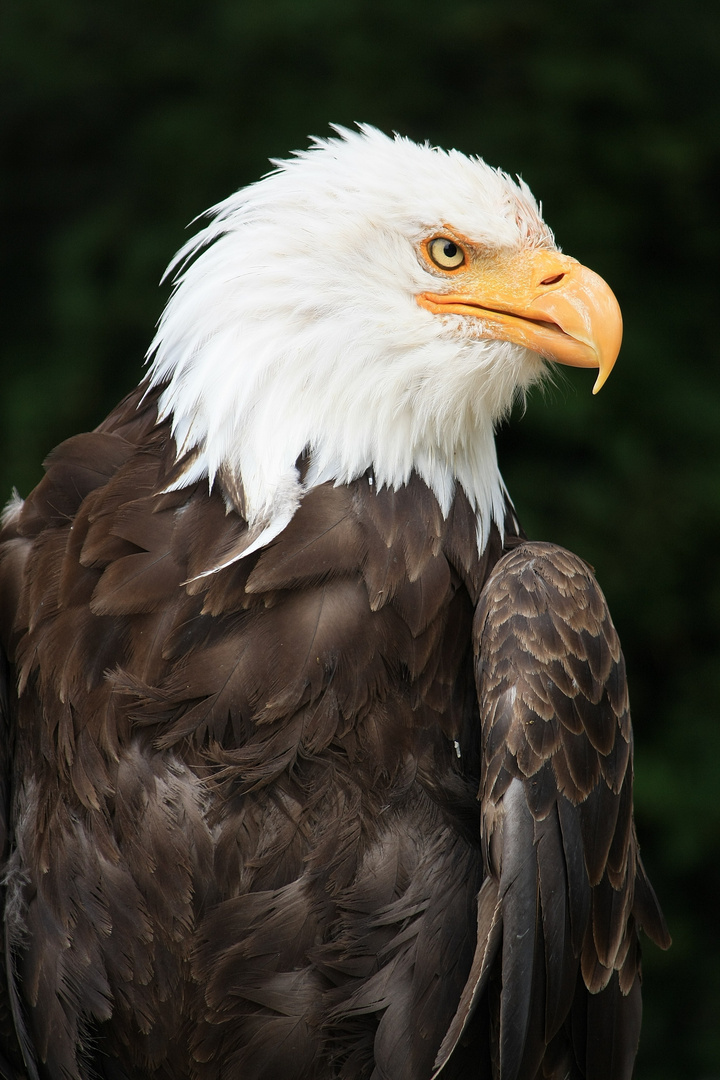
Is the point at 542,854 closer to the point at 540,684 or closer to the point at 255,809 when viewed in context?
the point at 540,684

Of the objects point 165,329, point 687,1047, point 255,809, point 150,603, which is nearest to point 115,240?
point 165,329

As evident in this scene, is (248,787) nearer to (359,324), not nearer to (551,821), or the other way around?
(551,821)

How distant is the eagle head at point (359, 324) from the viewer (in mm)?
2969

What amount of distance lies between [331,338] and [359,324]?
8 centimetres

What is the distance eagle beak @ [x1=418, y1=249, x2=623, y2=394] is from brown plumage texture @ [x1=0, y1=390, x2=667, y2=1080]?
464 millimetres

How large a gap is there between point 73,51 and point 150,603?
3.81m

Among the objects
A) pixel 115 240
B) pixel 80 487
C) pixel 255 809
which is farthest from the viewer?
pixel 115 240

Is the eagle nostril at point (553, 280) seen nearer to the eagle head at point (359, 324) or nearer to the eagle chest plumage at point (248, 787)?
the eagle head at point (359, 324)

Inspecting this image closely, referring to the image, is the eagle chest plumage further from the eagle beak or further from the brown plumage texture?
the eagle beak

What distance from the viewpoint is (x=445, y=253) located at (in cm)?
308

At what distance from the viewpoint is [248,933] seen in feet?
9.49

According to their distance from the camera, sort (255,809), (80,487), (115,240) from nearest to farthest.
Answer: (255,809)
(80,487)
(115,240)

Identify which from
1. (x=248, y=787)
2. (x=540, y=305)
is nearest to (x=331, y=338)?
(x=540, y=305)

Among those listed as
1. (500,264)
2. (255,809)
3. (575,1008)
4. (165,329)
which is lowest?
(575,1008)
